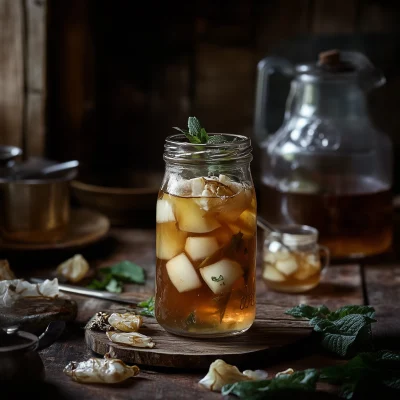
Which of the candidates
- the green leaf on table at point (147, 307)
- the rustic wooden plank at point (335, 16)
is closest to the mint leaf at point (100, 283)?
the green leaf on table at point (147, 307)

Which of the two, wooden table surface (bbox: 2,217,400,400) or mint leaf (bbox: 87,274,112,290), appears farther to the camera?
→ mint leaf (bbox: 87,274,112,290)

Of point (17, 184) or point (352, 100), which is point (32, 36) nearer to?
point (17, 184)

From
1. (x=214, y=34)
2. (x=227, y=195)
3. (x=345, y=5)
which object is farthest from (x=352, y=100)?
(x=227, y=195)

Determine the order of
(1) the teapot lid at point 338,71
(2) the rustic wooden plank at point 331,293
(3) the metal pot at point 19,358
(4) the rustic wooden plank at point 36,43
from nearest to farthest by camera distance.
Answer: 1. (3) the metal pot at point 19,358
2. (2) the rustic wooden plank at point 331,293
3. (1) the teapot lid at point 338,71
4. (4) the rustic wooden plank at point 36,43

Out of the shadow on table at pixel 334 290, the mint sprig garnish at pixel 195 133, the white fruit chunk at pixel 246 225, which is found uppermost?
the mint sprig garnish at pixel 195 133

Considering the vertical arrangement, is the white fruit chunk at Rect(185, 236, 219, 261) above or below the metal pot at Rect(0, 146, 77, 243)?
above

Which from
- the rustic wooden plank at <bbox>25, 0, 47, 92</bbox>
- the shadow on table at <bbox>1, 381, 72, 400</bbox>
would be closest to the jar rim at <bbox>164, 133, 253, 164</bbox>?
the shadow on table at <bbox>1, 381, 72, 400</bbox>

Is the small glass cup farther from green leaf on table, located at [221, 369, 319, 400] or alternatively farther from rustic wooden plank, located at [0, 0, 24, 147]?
rustic wooden plank, located at [0, 0, 24, 147]

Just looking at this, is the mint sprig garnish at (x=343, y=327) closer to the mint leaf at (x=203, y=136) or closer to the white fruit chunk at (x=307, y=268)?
the white fruit chunk at (x=307, y=268)
